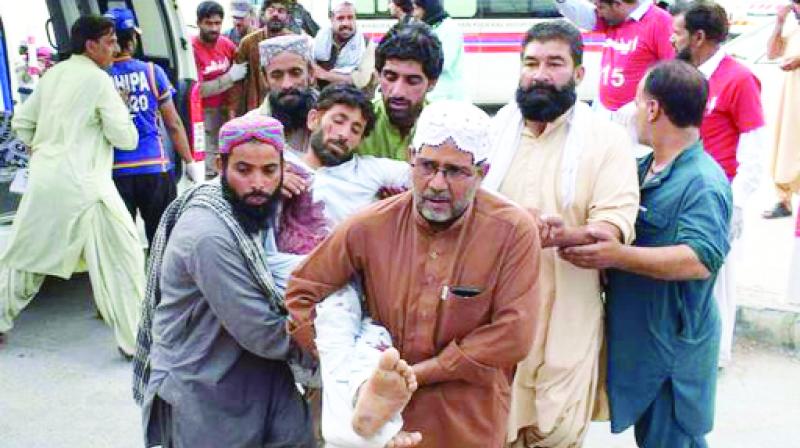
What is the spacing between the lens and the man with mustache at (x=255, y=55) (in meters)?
7.37

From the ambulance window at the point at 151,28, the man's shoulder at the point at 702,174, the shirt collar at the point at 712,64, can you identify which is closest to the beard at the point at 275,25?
the ambulance window at the point at 151,28

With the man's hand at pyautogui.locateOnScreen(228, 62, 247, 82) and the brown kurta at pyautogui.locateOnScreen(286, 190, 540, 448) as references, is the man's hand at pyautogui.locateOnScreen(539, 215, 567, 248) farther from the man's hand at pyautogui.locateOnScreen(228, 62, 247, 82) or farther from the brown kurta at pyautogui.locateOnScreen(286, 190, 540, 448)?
the man's hand at pyautogui.locateOnScreen(228, 62, 247, 82)

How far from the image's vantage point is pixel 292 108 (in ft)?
11.4

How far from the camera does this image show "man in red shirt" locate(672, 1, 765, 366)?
412cm

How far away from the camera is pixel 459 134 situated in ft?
6.87

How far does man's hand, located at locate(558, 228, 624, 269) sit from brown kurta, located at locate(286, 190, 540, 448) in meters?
0.35

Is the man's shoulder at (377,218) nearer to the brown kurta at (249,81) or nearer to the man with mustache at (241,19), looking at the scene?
the brown kurta at (249,81)

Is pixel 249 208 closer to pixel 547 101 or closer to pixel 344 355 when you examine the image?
pixel 344 355

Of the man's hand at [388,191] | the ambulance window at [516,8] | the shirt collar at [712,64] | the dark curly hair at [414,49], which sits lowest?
the ambulance window at [516,8]

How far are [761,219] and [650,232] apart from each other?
16.4ft

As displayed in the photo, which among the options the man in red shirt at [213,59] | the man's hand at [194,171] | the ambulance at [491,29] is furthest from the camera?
the ambulance at [491,29]

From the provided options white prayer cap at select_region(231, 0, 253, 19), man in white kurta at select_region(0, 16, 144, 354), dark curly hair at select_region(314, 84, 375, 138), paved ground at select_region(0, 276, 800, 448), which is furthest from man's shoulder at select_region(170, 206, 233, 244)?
white prayer cap at select_region(231, 0, 253, 19)

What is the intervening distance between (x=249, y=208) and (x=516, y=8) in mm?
10048

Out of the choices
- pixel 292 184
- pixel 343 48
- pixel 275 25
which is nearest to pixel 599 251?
pixel 292 184
